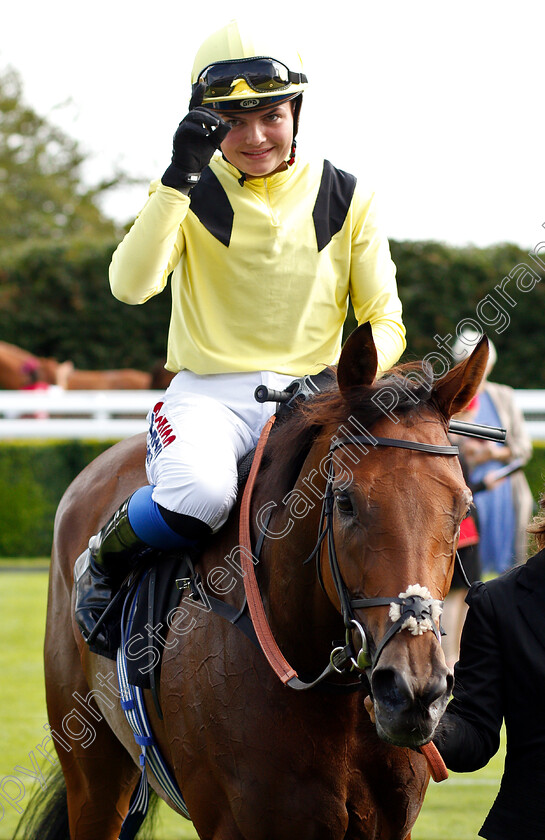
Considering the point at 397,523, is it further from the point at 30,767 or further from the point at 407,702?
the point at 30,767

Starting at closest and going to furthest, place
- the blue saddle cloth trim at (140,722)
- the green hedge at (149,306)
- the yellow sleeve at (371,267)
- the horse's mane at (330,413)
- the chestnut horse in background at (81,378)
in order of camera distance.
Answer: the horse's mane at (330,413) → the blue saddle cloth trim at (140,722) → the yellow sleeve at (371,267) → the chestnut horse in background at (81,378) → the green hedge at (149,306)

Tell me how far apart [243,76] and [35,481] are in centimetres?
852

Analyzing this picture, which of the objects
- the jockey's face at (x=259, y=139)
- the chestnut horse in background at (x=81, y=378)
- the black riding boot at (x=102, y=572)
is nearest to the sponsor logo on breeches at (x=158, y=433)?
the black riding boot at (x=102, y=572)

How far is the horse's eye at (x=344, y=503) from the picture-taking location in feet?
6.77

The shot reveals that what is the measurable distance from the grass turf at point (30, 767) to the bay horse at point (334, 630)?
181cm

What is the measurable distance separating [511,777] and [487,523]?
15.2ft

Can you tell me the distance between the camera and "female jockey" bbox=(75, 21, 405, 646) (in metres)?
2.67

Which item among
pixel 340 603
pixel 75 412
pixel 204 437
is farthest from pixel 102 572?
pixel 75 412

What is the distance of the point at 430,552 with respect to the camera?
196cm

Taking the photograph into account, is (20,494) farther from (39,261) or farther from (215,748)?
(215,748)

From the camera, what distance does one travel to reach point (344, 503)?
81.5 inches

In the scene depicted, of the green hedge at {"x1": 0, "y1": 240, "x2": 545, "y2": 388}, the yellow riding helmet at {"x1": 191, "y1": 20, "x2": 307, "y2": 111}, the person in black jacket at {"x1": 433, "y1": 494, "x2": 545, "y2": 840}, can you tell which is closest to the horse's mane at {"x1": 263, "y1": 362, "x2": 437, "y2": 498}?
the person in black jacket at {"x1": 433, "y1": 494, "x2": 545, "y2": 840}

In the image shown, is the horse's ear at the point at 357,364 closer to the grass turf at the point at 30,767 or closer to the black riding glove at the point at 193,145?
the black riding glove at the point at 193,145

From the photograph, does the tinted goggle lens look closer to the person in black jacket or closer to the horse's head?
the horse's head
